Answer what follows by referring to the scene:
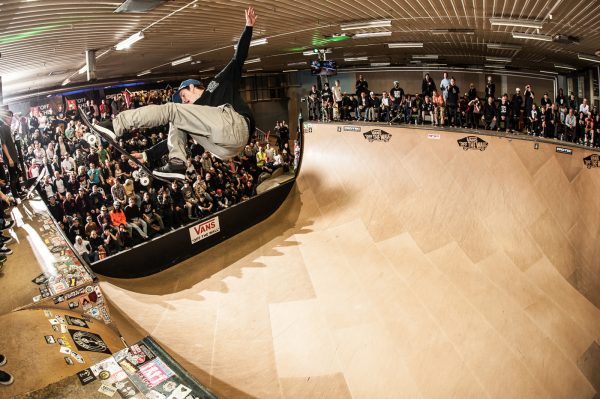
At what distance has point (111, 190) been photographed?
9977mm

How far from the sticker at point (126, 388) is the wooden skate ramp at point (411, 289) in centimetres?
185

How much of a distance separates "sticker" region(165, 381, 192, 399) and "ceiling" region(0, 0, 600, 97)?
200 inches

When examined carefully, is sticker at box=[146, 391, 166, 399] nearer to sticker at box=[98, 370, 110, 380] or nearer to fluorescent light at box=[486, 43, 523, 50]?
sticker at box=[98, 370, 110, 380]

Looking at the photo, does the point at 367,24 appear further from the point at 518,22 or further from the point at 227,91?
the point at 227,91

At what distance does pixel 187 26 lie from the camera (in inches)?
340

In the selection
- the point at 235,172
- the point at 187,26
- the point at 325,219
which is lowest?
the point at 325,219

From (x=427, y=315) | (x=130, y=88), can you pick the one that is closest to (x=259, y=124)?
(x=130, y=88)

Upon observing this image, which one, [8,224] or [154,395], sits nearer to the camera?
[154,395]

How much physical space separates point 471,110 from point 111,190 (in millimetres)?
10588

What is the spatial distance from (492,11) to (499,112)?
414 centimetres

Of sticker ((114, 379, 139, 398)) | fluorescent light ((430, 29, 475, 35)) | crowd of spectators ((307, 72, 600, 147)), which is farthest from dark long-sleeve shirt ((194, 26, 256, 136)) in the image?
crowd of spectators ((307, 72, 600, 147))

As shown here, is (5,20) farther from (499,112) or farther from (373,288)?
(499,112)

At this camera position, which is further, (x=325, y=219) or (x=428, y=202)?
(x=325, y=219)

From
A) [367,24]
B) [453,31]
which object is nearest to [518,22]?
[453,31]
